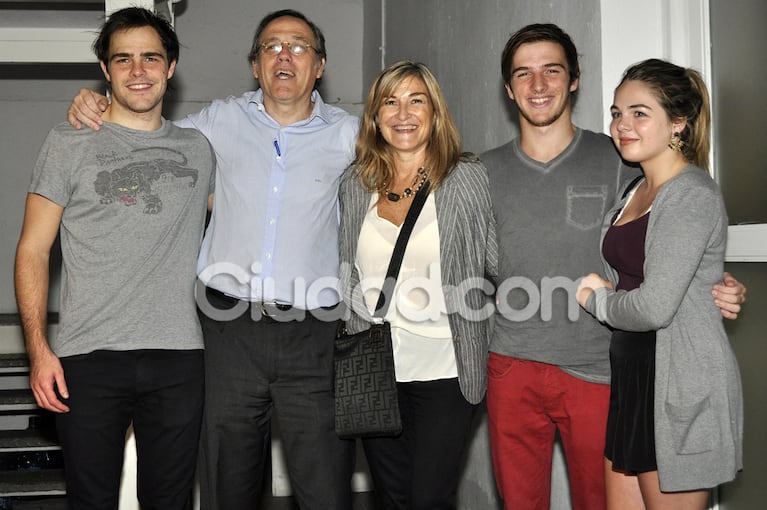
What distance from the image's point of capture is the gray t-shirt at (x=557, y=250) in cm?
240

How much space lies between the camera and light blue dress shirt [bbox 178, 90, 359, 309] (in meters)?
2.57

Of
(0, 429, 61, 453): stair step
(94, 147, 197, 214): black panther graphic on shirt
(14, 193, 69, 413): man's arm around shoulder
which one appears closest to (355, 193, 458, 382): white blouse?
(94, 147, 197, 214): black panther graphic on shirt

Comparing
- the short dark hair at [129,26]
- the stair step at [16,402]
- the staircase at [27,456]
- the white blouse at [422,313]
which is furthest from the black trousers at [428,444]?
the stair step at [16,402]

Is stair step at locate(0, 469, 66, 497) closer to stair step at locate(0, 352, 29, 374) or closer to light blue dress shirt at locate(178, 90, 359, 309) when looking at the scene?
stair step at locate(0, 352, 29, 374)

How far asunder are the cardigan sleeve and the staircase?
4.13 metres

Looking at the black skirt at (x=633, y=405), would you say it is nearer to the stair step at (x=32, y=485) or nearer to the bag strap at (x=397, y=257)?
the bag strap at (x=397, y=257)

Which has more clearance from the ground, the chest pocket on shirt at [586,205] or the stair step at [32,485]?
the chest pocket on shirt at [586,205]

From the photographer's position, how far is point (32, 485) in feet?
16.3

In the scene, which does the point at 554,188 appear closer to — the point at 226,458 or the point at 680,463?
the point at 680,463

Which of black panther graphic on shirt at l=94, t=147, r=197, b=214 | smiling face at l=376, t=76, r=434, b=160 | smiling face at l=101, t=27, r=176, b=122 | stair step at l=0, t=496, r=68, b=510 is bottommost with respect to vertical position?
stair step at l=0, t=496, r=68, b=510

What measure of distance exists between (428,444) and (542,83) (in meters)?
1.11

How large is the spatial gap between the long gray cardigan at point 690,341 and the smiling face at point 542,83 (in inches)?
21.9

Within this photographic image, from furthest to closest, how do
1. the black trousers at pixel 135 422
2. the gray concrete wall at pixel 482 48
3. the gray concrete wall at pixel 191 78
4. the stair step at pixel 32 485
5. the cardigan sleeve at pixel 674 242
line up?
the gray concrete wall at pixel 191 78 < the stair step at pixel 32 485 < the gray concrete wall at pixel 482 48 < the black trousers at pixel 135 422 < the cardigan sleeve at pixel 674 242

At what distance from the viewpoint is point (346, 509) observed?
2.61 m
